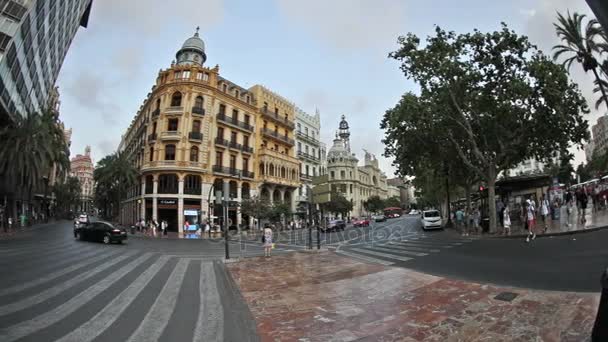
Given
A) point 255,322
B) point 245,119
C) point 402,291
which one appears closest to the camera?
point 255,322

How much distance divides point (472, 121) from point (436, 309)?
2184 cm

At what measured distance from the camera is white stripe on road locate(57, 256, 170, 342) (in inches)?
188

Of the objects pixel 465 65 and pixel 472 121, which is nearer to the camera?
pixel 465 65

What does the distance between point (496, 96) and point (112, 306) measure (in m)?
22.3

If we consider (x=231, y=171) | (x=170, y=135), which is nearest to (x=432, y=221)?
(x=231, y=171)

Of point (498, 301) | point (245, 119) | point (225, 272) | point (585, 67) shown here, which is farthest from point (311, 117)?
point (498, 301)

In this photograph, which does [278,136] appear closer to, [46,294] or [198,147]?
[198,147]

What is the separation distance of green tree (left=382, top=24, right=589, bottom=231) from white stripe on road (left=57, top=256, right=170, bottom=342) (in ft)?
60.8

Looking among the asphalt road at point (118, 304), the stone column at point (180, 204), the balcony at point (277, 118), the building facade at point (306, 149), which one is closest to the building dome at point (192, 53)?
the balcony at point (277, 118)

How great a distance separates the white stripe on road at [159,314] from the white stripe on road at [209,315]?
0.57 meters

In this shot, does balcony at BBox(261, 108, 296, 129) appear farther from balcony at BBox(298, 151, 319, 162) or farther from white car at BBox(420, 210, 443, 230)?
white car at BBox(420, 210, 443, 230)

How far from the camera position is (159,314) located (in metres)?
5.98

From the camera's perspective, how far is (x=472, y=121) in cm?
2398

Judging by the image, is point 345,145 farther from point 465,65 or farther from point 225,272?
point 225,272
